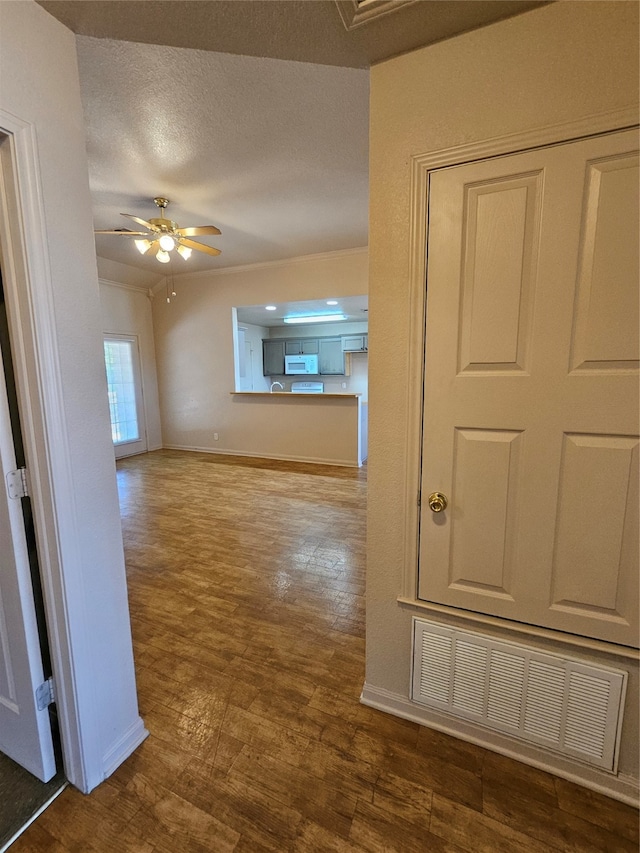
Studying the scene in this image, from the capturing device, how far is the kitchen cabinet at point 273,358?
8.09 meters

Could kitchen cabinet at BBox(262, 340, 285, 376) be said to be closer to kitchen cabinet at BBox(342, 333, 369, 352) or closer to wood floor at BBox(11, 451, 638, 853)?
kitchen cabinet at BBox(342, 333, 369, 352)

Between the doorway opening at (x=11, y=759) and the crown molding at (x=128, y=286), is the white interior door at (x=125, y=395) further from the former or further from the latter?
the doorway opening at (x=11, y=759)

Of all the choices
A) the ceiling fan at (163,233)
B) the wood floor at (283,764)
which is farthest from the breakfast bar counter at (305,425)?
the wood floor at (283,764)

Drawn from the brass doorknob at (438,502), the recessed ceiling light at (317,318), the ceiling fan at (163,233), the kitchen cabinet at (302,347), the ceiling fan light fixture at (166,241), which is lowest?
the brass doorknob at (438,502)

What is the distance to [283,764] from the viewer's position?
1363 millimetres

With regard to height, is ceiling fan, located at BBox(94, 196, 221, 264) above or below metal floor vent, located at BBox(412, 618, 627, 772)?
above

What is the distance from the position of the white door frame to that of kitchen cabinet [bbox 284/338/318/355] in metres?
6.78

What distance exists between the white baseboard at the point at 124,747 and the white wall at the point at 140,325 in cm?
544

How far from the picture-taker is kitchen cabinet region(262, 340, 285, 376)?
809 centimetres

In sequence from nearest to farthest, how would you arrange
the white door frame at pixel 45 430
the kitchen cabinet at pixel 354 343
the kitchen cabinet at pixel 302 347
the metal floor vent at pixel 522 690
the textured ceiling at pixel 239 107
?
the white door frame at pixel 45 430 < the textured ceiling at pixel 239 107 < the metal floor vent at pixel 522 690 < the kitchen cabinet at pixel 354 343 < the kitchen cabinet at pixel 302 347

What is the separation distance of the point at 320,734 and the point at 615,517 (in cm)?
135

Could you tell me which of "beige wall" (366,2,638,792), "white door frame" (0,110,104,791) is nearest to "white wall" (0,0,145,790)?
"white door frame" (0,110,104,791)

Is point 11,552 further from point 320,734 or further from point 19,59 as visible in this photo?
point 19,59

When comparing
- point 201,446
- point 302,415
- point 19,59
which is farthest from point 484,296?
point 201,446
